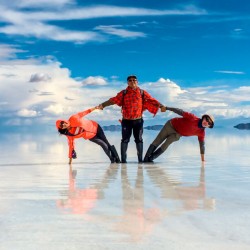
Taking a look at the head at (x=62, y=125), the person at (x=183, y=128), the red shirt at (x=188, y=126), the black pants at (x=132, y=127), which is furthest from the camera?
the black pants at (x=132, y=127)

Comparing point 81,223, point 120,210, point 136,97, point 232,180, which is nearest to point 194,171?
point 232,180

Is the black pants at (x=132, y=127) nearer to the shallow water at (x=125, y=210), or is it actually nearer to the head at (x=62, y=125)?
the head at (x=62, y=125)

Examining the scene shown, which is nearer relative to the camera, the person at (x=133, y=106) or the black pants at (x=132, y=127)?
the person at (x=133, y=106)

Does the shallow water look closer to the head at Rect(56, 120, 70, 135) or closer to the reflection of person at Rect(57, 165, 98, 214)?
the reflection of person at Rect(57, 165, 98, 214)

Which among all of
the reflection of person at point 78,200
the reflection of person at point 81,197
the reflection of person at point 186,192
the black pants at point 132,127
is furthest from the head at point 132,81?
the reflection of person at point 78,200

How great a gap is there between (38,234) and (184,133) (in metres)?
6.42

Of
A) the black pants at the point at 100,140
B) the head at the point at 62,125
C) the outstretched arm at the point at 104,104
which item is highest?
the outstretched arm at the point at 104,104

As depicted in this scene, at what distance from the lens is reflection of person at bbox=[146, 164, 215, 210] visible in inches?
185

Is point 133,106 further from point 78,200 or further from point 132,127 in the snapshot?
point 78,200

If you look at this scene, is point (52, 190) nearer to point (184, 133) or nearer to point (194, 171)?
point (194, 171)

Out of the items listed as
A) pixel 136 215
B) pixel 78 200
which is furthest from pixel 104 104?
pixel 136 215

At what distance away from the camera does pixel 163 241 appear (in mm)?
3289

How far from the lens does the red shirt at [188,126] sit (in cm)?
932

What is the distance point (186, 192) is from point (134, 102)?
428cm
